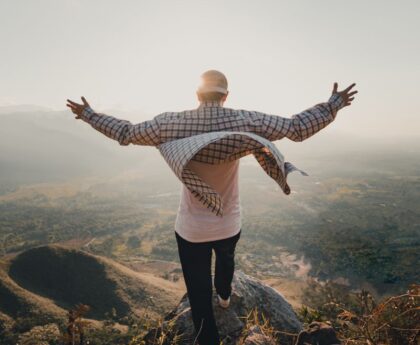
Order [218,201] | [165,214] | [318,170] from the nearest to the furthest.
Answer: [218,201] → [165,214] → [318,170]

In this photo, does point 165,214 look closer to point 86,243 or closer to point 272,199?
point 86,243

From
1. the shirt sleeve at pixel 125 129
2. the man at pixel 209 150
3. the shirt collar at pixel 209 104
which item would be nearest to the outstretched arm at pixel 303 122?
the man at pixel 209 150

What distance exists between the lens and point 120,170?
133m

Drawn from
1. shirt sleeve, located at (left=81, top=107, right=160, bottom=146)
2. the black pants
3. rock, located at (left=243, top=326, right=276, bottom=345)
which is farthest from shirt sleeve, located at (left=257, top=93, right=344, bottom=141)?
rock, located at (left=243, top=326, right=276, bottom=345)

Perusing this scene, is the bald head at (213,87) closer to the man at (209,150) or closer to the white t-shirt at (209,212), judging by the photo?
the man at (209,150)

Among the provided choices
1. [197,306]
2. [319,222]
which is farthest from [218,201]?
[319,222]

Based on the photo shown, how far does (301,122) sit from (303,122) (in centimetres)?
1

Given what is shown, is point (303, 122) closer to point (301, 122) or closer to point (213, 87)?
point (301, 122)

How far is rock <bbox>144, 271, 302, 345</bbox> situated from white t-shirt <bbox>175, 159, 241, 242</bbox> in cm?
146

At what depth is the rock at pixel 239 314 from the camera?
3369 millimetres

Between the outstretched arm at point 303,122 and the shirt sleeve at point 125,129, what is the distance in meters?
0.58

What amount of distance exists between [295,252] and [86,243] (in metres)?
30.3

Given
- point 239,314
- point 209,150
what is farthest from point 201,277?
point 239,314

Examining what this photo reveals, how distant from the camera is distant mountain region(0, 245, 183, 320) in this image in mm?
16094
